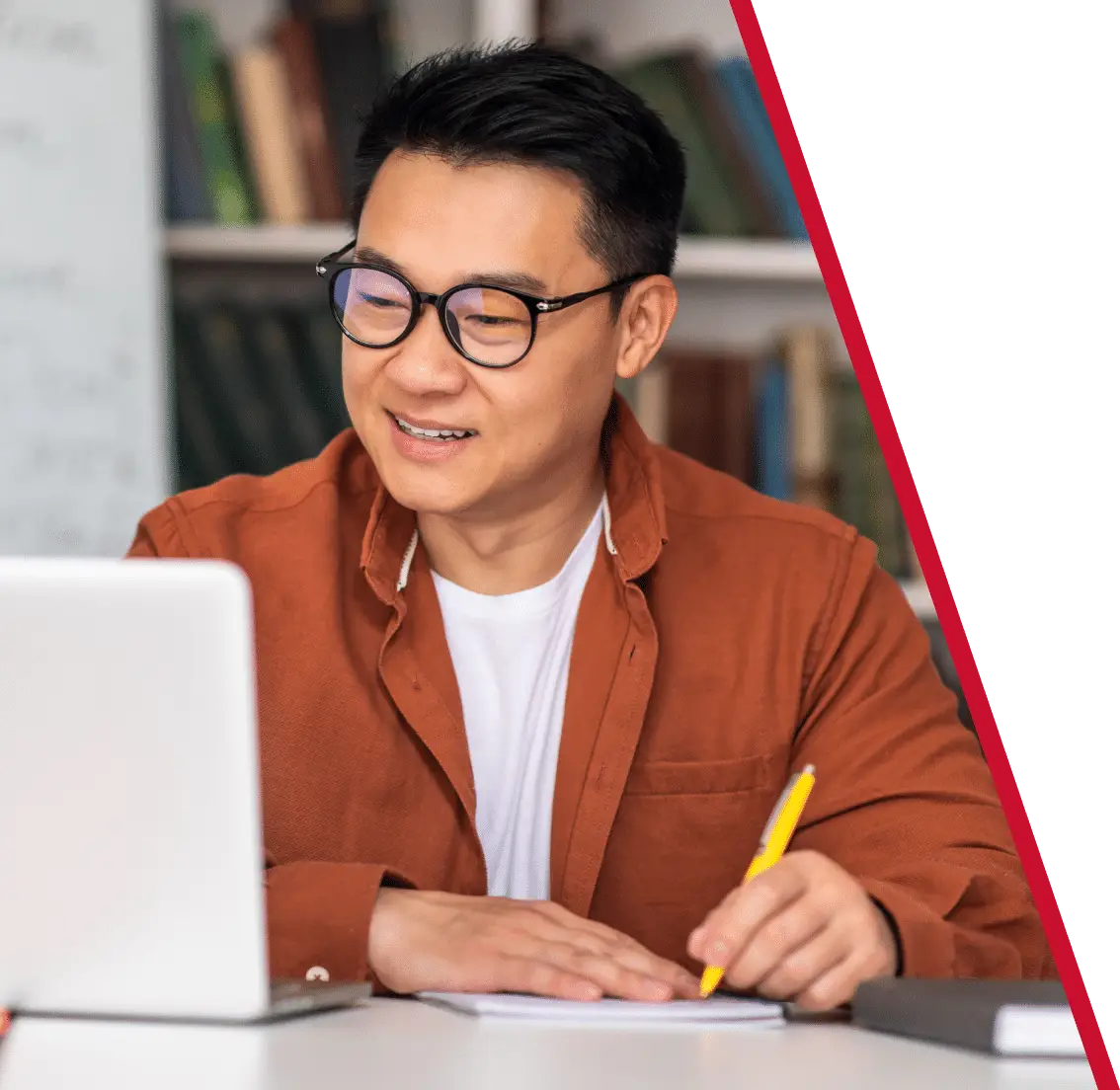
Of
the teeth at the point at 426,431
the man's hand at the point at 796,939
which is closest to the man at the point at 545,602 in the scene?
the teeth at the point at 426,431

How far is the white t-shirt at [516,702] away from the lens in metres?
1.53

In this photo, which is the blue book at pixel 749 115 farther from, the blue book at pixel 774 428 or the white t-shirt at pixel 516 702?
the white t-shirt at pixel 516 702

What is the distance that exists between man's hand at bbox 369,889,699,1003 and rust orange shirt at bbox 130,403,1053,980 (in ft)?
1.10

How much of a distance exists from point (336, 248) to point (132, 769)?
182cm

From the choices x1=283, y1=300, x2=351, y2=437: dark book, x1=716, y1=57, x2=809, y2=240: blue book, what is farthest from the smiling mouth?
x1=716, y1=57, x2=809, y2=240: blue book

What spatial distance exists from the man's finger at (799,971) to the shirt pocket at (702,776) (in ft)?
1.44

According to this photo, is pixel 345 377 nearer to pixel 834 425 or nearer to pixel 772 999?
pixel 772 999

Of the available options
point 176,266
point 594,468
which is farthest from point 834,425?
point 176,266

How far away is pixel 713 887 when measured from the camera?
5.15 ft

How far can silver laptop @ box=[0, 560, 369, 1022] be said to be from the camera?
77cm

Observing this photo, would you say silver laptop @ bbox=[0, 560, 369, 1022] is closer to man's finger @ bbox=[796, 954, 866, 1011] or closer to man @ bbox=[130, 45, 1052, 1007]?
man's finger @ bbox=[796, 954, 866, 1011]

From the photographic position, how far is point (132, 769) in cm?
79

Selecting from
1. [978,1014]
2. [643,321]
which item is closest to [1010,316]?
[978,1014]

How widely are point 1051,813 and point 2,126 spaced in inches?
83.3
